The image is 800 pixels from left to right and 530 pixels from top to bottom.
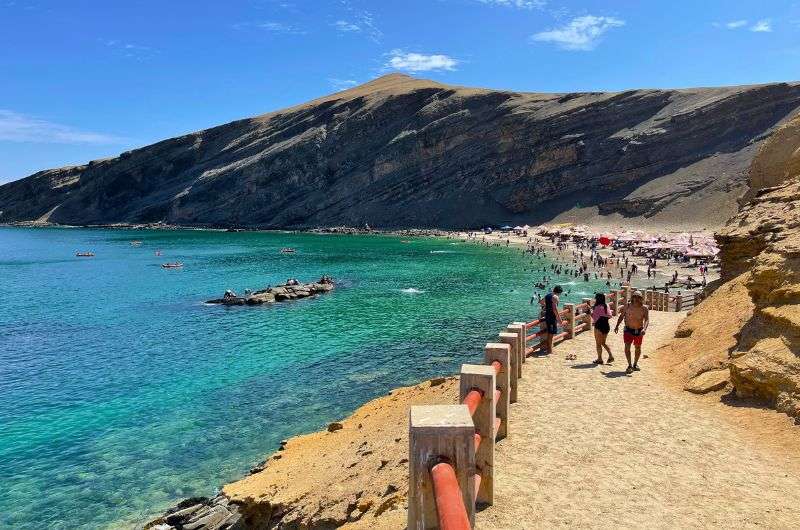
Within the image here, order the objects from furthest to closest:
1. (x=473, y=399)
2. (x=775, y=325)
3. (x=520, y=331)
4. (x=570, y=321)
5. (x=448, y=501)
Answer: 1. (x=570, y=321)
2. (x=520, y=331)
3. (x=775, y=325)
4. (x=473, y=399)
5. (x=448, y=501)

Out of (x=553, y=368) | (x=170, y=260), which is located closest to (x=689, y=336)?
(x=553, y=368)

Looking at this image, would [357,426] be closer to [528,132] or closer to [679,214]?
[679,214]

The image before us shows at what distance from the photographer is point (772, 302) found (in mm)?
10992

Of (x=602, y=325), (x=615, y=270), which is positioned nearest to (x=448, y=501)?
(x=602, y=325)

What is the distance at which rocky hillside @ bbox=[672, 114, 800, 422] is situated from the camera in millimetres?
9828

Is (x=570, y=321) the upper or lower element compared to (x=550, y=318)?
lower

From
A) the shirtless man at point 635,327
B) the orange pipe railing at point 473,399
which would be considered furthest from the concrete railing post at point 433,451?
the shirtless man at point 635,327

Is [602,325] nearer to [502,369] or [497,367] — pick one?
[502,369]

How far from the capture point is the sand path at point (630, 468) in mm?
6434

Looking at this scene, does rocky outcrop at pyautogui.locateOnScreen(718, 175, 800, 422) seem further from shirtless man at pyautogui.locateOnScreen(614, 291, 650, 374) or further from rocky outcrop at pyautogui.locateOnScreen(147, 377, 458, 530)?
rocky outcrop at pyautogui.locateOnScreen(147, 377, 458, 530)

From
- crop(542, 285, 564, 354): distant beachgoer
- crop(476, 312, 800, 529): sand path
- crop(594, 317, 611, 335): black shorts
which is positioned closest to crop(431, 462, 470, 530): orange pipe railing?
crop(476, 312, 800, 529): sand path

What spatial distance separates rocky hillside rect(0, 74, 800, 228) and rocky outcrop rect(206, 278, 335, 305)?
232 ft

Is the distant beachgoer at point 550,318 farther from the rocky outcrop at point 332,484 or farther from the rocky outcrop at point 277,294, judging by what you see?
the rocky outcrop at point 277,294

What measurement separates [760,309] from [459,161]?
4766 inches
